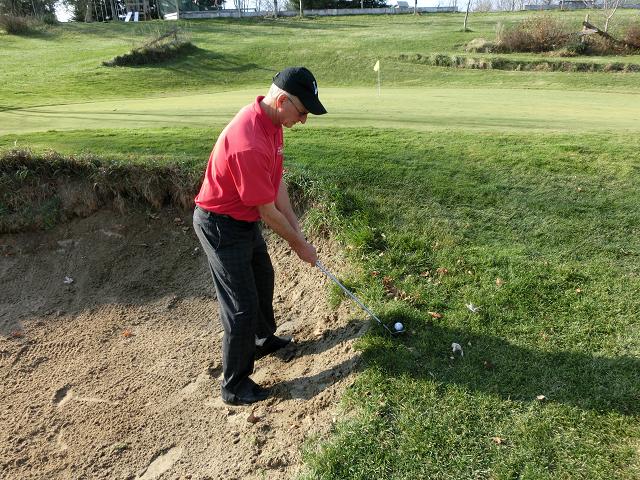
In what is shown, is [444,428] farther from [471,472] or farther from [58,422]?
[58,422]

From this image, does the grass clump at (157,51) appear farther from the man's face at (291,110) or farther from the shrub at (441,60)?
the man's face at (291,110)

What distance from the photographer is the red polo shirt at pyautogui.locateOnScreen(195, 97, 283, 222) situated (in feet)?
11.8

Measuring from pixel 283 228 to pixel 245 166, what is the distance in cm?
64

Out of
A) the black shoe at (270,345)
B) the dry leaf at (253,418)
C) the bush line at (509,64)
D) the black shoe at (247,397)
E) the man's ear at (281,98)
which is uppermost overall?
the man's ear at (281,98)

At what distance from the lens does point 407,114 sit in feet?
35.6

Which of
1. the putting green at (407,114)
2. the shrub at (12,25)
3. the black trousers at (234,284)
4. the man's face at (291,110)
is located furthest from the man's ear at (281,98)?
the shrub at (12,25)

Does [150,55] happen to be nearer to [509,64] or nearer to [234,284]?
[509,64]

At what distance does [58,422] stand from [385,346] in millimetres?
3223

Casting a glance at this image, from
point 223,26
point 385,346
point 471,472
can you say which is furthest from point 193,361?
point 223,26

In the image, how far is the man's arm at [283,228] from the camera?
12.6 feet

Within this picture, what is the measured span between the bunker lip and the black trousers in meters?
0.35

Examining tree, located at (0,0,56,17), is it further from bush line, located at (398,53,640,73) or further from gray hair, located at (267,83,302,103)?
gray hair, located at (267,83,302,103)

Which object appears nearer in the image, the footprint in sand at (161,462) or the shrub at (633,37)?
the footprint in sand at (161,462)

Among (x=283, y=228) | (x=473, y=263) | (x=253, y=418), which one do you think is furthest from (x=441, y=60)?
(x=253, y=418)
